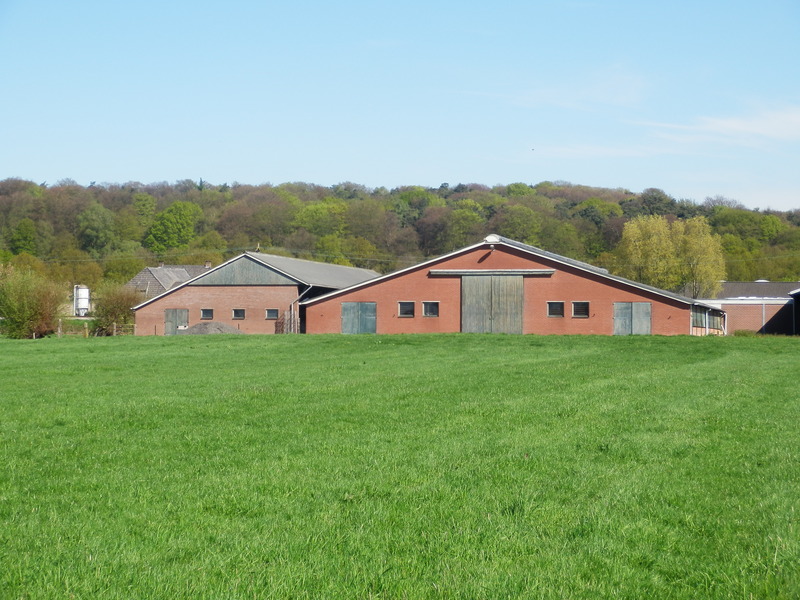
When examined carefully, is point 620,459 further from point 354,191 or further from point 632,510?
point 354,191

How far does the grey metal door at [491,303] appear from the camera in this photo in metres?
51.3

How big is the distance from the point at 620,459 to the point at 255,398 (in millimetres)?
7225

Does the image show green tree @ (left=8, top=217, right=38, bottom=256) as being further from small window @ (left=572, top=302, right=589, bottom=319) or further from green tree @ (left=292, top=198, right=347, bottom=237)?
small window @ (left=572, top=302, right=589, bottom=319)

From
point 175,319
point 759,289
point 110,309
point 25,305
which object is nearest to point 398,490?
point 25,305

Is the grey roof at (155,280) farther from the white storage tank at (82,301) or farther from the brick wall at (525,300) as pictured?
the brick wall at (525,300)

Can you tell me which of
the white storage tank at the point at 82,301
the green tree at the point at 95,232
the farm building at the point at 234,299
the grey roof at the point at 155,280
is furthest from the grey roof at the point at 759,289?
the green tree at the point at 95,232

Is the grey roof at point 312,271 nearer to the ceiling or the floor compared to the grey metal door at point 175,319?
nearer to the ceiling

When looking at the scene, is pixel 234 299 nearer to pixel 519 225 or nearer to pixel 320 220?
pixel 519 225

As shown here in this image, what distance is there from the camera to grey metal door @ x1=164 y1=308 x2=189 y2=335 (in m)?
60.2

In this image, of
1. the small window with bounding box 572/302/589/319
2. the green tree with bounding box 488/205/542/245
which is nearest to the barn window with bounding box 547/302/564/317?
the small window with bounding box 572/302/589/319

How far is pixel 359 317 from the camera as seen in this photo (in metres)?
53.8

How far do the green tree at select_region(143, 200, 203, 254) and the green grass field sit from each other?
4162 inches

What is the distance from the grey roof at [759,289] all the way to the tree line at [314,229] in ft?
24.0

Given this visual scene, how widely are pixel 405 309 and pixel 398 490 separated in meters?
45.2
